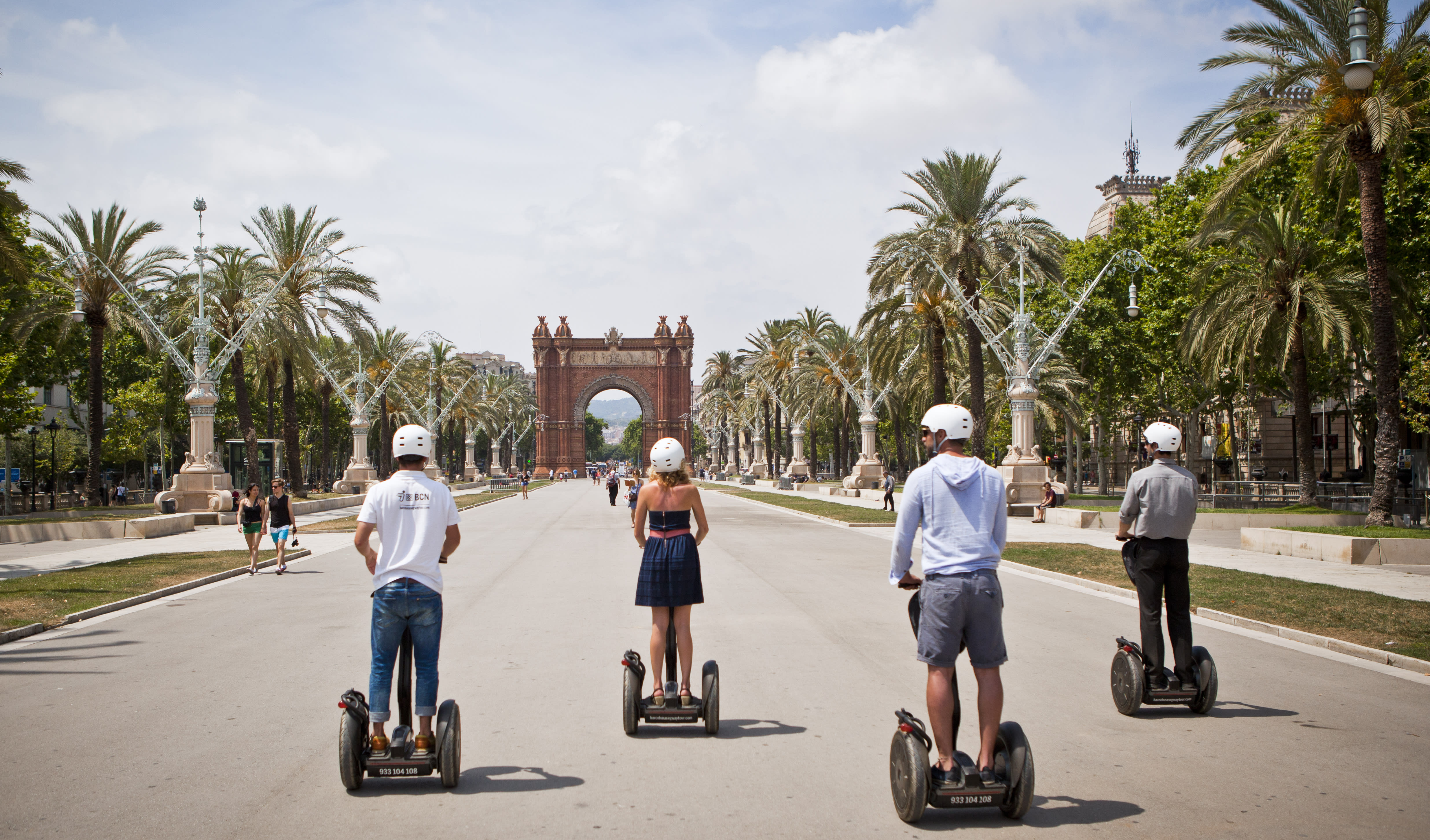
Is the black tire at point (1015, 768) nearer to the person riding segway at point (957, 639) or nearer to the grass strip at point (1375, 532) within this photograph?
the person riding segway at point (957, 639)

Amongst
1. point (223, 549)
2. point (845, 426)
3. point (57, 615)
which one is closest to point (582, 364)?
point (845, 426)

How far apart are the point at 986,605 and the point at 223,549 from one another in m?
19.9

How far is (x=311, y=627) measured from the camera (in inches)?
422

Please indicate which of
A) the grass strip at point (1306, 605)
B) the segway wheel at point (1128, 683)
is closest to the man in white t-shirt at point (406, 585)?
the segway wheel at point (1128, 683)

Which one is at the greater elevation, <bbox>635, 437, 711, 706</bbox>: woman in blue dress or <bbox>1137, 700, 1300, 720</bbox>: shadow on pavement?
<bbox>635, 437, 711, 706</bbox>: woman in blue dress

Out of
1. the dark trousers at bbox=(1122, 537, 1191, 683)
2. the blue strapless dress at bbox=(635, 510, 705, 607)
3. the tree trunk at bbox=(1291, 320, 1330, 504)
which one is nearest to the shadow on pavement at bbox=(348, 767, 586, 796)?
the blue strapless dress at bbox=(635, 510, 705, 607)

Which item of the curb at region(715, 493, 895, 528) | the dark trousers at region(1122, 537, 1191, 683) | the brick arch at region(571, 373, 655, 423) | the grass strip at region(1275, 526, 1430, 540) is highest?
the brick arch at region(571, 373, 655, 423)

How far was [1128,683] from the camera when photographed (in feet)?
22.0

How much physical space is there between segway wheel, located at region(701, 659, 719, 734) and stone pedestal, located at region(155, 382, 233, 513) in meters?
28.7

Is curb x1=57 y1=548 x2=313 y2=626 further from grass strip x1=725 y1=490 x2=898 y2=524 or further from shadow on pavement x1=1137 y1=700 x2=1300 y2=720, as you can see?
grass strip x1=725 y1=490 x2=898 y2=524

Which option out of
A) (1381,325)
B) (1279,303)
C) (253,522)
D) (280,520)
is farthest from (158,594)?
(1279,303)

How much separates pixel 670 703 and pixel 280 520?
13.2m

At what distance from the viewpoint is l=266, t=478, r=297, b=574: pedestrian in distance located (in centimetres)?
1714

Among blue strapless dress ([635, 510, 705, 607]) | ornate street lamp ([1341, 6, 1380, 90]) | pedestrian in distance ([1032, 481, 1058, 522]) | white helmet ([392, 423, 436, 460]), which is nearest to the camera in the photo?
white helmet ([392, 423, 436, 460])
